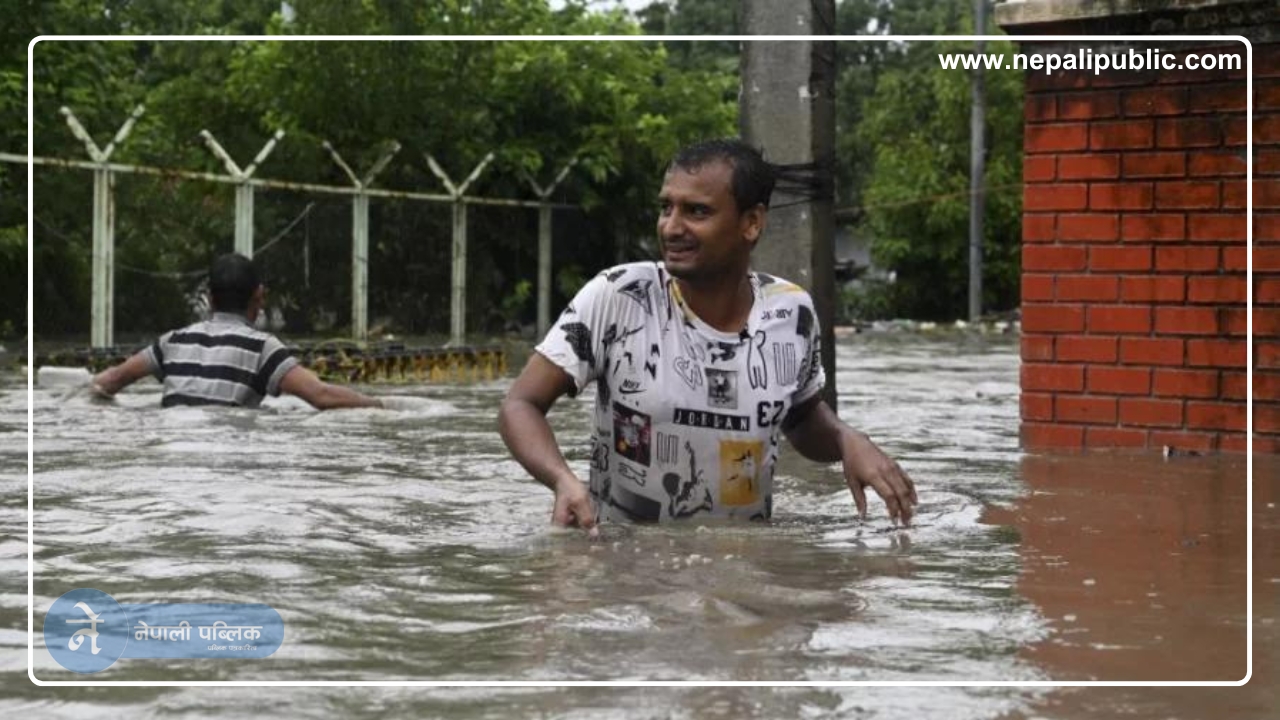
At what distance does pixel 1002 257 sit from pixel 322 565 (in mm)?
35408

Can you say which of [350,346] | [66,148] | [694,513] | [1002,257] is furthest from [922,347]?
[694,513]

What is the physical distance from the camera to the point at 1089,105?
852cm

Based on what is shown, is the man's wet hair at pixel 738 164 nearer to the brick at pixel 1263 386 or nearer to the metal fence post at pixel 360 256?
the brick at pixel 1263 386

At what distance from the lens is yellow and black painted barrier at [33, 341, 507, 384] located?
15516 mm

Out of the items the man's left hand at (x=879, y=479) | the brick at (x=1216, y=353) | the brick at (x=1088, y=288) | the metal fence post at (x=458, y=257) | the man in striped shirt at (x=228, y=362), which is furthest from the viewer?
the metal fence post at (x=458, y=257)

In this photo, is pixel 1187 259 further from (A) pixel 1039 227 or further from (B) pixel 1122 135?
(A) pixel 1039 227

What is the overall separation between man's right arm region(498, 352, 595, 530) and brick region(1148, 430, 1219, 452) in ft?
11.5

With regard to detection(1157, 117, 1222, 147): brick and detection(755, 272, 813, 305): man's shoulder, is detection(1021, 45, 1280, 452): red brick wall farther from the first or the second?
detection(755, 272, 813, 305): man's shoulder

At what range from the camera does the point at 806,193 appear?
8.62 meters

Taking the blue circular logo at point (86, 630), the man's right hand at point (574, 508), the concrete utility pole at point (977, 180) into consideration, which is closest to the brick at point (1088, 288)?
the man's right hand at point (574, 508)

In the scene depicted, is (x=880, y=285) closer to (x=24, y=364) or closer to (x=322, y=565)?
(x=24, y=364)

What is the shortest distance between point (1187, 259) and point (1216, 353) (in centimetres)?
38

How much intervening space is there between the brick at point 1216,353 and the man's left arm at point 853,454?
8.95 feet

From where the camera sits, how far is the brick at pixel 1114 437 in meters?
8.45
